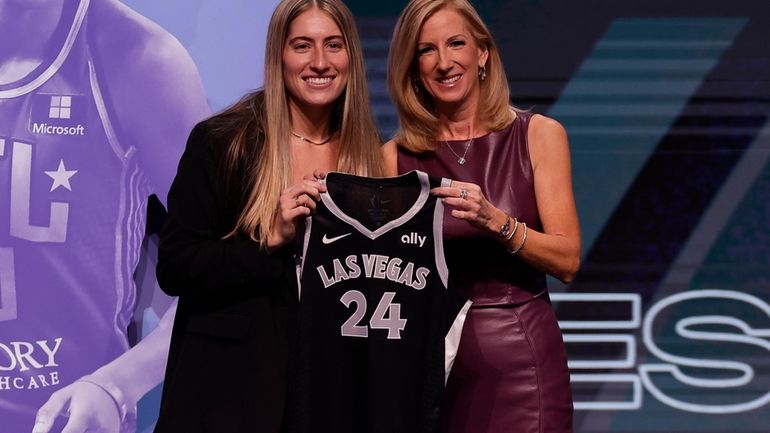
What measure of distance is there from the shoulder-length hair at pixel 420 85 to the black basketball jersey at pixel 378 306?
12.6 inches

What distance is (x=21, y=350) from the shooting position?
140 inches

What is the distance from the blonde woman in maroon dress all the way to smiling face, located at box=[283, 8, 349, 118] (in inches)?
12.7

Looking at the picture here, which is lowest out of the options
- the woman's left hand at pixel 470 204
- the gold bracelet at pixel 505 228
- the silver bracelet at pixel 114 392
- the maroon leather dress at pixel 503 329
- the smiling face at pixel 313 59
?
the silver bracelet at pixel 114 392

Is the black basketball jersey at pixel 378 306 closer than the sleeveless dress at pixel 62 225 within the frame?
Yes

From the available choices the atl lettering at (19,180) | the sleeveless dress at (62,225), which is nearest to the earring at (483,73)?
the sleeveless dress at (62,225)

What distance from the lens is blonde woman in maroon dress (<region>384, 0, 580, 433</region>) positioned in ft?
8.50

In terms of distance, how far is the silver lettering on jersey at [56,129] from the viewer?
3561 millimetres

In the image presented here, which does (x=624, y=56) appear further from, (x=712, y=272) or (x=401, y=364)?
(x=401, y=364)

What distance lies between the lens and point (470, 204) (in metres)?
2.38

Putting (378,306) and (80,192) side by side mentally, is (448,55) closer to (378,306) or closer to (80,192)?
(378,306)

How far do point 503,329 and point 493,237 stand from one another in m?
0.27

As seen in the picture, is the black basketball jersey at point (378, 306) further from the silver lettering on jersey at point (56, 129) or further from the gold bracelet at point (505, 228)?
the silver lettering on jersey at point (56, 129)

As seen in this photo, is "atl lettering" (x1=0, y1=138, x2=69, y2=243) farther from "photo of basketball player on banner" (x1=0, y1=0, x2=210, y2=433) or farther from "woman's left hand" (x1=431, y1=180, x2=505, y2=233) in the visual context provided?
"woman's left hand" (x1=431, y1=180, x2=505, y2=233)

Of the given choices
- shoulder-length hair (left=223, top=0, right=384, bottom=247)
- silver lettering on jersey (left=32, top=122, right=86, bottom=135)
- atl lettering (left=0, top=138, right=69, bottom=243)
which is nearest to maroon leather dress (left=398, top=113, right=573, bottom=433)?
shoulder-length hair (left=223, top=0, right=384, bottom=247)
